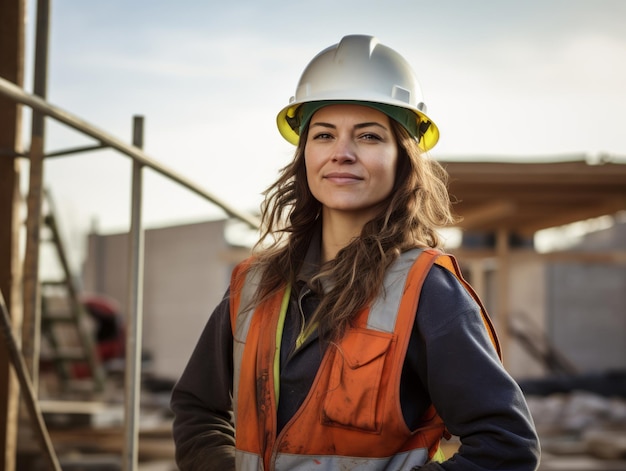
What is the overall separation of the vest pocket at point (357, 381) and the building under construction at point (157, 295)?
1.15 meters

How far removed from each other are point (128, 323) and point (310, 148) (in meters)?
1.17

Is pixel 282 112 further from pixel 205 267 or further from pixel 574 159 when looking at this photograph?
pixel 205 267

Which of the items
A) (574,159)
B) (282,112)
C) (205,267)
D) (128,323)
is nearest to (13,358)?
(128,323)

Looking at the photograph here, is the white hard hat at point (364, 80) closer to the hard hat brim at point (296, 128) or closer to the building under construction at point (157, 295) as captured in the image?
the hard hat brim at point (296, 128)

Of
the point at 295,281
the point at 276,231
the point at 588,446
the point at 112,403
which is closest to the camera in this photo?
the point at 295,281

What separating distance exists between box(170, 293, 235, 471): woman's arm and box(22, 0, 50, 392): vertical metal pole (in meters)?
1.06

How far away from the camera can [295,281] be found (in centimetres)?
236

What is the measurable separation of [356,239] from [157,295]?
2176 cm

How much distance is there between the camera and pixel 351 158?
227cm

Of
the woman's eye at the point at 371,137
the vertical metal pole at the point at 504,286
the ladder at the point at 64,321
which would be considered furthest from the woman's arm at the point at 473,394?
the vertical metal pole at the point at 504,286

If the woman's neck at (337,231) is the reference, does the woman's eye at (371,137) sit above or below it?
above

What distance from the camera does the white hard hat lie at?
2.37 metres

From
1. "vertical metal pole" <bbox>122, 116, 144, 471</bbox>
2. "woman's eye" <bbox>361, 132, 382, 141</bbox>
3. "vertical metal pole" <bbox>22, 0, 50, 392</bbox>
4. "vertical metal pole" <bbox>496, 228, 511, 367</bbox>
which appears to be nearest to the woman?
"woman's eye" <bbox>361, 132, 382, 141</bbox>

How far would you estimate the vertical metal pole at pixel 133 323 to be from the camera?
3.07 meters
